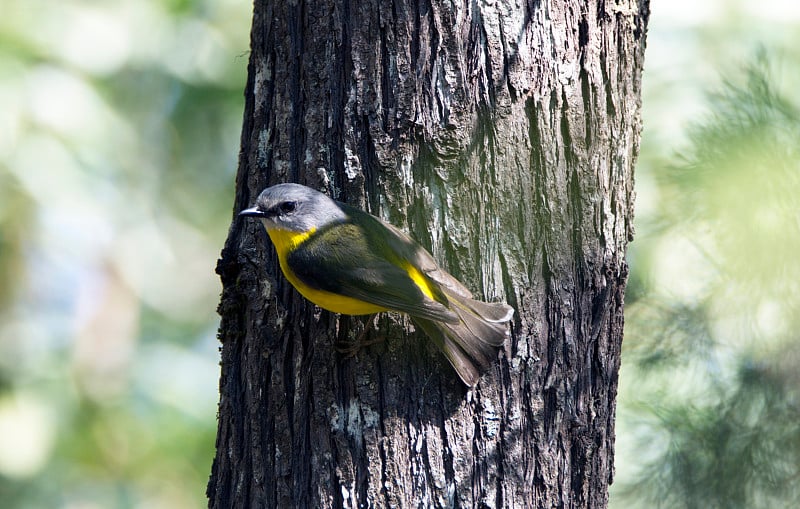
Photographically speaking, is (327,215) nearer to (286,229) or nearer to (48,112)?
(286,229)

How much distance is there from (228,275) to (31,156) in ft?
12.2

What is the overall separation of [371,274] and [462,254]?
32 cm

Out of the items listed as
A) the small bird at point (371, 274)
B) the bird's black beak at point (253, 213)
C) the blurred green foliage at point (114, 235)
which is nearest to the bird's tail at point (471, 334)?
the small bird at point (371, 274)

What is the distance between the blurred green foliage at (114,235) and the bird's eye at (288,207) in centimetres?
383

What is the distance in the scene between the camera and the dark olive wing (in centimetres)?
250

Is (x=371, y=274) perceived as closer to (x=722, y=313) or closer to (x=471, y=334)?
(x=471, y=334)

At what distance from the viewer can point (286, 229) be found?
9.18ft

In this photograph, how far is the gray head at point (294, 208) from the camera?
2.71 metres

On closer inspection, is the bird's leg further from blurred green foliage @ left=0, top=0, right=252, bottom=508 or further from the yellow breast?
blurred green foliage @ left=0, top=0, right=252, bottom=508

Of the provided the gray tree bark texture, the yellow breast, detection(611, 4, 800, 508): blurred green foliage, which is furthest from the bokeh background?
the yellow breast

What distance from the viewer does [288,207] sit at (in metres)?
2.71

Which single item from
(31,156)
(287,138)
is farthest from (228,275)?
(31,156)

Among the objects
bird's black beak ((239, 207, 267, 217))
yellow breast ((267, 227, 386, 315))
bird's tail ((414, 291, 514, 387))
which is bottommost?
bird's tail ((414, 291, 514, 387))

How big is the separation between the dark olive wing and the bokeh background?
62.5 inches
